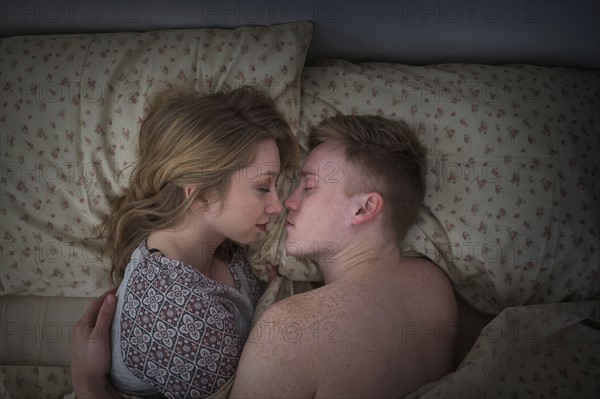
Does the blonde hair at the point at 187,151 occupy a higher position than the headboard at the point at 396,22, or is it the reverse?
the headboard at the point at 396,22

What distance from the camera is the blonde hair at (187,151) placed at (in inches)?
56.3

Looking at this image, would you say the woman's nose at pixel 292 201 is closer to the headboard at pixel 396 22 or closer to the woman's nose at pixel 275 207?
the woman's nose at pixel 275 207

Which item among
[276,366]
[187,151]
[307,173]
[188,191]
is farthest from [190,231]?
[276,366]

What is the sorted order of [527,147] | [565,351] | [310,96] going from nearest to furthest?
[565,351] → [527,147] → [310,96]

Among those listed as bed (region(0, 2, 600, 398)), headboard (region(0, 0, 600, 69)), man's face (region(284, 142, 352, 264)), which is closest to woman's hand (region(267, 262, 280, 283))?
bed (region(0, 2, 600, 398))

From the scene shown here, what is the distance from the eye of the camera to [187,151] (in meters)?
1.43

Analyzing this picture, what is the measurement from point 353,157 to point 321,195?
137mm

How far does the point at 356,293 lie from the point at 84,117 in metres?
0.95

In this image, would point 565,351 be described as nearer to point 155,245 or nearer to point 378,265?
point 378,265

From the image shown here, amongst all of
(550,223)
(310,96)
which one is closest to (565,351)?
(550,223)

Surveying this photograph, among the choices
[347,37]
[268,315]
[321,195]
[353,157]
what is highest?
[347,37]

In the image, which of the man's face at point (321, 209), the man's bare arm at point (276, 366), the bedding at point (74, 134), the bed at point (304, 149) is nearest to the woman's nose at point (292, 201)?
the man's face at point (321, 209)

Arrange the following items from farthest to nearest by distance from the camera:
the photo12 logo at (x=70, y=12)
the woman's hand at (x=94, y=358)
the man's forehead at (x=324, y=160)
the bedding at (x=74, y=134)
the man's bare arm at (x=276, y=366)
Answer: the photo12 logo at (x=70, y=12), the bedding at (x=74, y=134), the man's forehead at (x=324, y=160), the woman's hand at (x=94, y=358), the man's bare arm at (x=276, y=366)

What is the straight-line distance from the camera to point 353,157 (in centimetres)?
146
